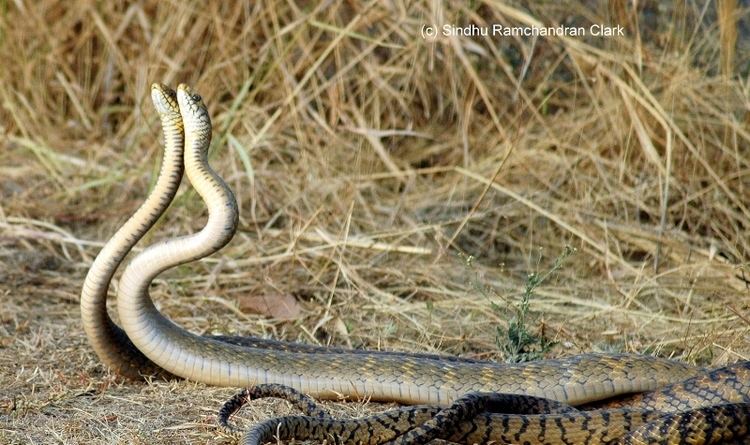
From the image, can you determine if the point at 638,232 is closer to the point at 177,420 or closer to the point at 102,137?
the point at 177,420

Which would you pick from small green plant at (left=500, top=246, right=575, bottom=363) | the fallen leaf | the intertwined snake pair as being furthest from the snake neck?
small green plant at (left=500, top=246, right=575, bottom=363)

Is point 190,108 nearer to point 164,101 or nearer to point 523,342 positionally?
point 164,101

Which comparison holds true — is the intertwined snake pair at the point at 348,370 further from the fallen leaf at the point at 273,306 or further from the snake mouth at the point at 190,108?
the fallen leaf at the point at 273,306

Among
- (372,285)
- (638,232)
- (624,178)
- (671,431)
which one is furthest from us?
(624,178)

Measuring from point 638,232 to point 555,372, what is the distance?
2.41m

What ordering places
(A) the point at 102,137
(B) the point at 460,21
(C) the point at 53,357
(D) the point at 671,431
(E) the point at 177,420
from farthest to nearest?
(A) the point at 102,137 → (B) the point at 460,21 → (C) the point at 53,357 → (E) the point at 177,420 → (D) the point at 671,431

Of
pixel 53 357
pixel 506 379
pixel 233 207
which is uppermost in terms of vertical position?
pixel 233 207

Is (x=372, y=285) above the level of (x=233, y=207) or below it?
below

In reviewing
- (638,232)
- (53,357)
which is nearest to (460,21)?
(638,232)

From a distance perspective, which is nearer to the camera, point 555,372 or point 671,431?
point 671,431

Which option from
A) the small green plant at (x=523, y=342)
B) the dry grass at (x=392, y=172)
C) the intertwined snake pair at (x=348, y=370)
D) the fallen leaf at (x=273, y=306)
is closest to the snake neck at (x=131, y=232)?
the intertwined snake pair at (x=348, y=370)

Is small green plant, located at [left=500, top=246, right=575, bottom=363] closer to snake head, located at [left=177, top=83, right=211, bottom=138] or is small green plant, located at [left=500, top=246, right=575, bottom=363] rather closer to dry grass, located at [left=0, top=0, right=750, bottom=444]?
dry grass, located at [left=0, top=0, right=750, bottom=444]

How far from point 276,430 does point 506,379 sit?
95 cm

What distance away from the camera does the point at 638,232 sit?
20.9 feet
